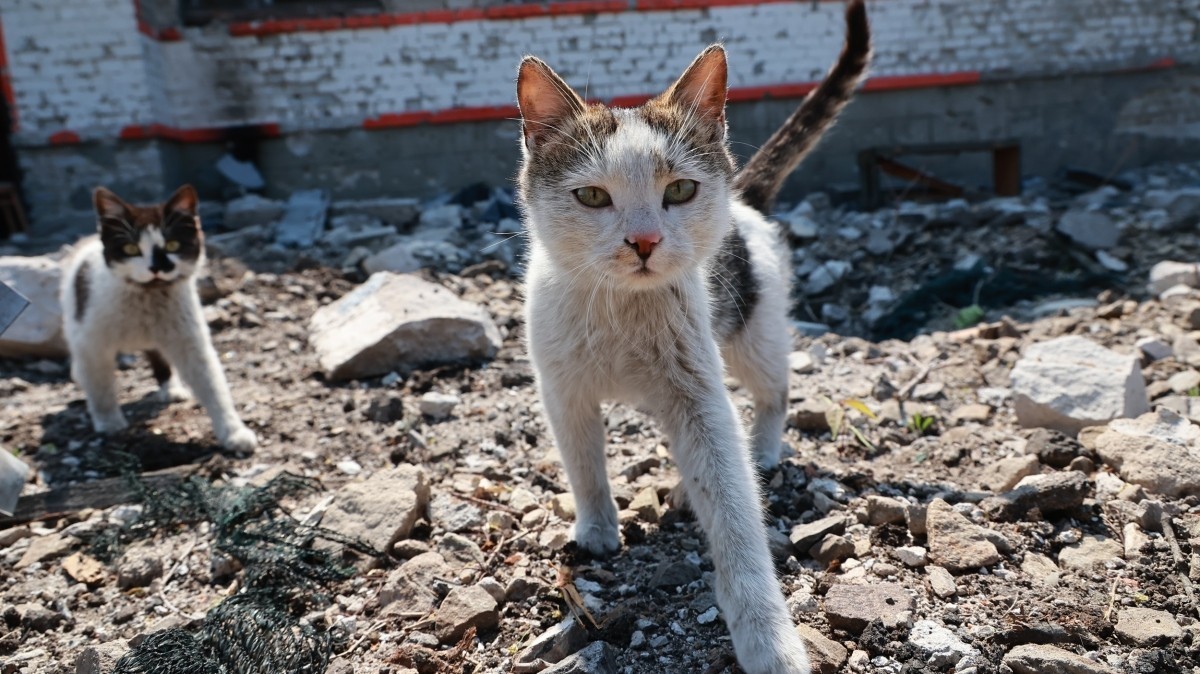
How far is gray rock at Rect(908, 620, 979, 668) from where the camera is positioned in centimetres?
224

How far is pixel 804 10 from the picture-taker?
31.3 feet

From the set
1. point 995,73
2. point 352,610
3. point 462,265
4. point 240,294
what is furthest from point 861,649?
point 995,73

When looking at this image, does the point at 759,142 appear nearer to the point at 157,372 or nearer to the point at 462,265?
the point at 462,265

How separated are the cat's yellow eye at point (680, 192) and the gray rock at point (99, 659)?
2077 mm

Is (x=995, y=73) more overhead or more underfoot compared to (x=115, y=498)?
more overhead

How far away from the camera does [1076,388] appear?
353 cm

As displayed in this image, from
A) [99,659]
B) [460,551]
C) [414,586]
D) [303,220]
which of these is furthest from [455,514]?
[303,220]

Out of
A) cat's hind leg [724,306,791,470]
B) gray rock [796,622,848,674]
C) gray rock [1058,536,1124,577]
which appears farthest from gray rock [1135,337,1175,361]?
gray rock [796,622,848,674]

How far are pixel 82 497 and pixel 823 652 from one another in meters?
3.10

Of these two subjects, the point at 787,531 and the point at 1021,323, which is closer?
the point at 787,531

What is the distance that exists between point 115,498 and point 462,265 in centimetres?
373

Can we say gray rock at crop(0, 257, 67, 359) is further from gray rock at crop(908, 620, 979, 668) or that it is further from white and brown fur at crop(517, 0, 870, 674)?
gray rock at crop(908, 620, 979, 668)

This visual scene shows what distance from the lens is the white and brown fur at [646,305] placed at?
238 centimetres

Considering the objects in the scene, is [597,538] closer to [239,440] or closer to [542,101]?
[542,101]
